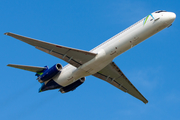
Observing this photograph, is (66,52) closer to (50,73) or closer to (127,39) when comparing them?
(50,73)

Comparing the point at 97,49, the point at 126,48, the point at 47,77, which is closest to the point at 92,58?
the point at 97,49

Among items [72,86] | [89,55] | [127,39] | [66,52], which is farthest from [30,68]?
[127,39]

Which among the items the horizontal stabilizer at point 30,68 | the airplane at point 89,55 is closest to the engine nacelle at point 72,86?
the airplane at point 89,55

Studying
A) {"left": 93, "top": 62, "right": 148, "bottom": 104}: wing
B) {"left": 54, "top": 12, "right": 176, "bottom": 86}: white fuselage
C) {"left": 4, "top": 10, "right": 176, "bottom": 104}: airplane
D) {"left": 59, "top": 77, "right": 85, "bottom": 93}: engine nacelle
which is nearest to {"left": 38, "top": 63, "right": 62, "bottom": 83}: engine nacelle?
{"left": 4, "top": 10, "right": 176, "bottom": 104}: airplane

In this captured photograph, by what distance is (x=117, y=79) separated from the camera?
42.9m

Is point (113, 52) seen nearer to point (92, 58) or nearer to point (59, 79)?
point (92, 58)

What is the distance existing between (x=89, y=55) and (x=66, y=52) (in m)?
2.84

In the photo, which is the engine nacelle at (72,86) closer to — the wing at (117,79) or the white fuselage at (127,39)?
the wing at (117,79)

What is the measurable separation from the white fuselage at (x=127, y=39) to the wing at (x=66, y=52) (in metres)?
0.70

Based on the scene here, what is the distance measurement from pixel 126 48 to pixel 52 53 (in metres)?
8.91

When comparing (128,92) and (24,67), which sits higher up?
(24,67)

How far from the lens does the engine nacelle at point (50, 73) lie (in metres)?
38.3

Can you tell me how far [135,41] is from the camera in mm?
35094

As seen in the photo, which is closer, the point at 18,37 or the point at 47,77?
the point at 18,37
